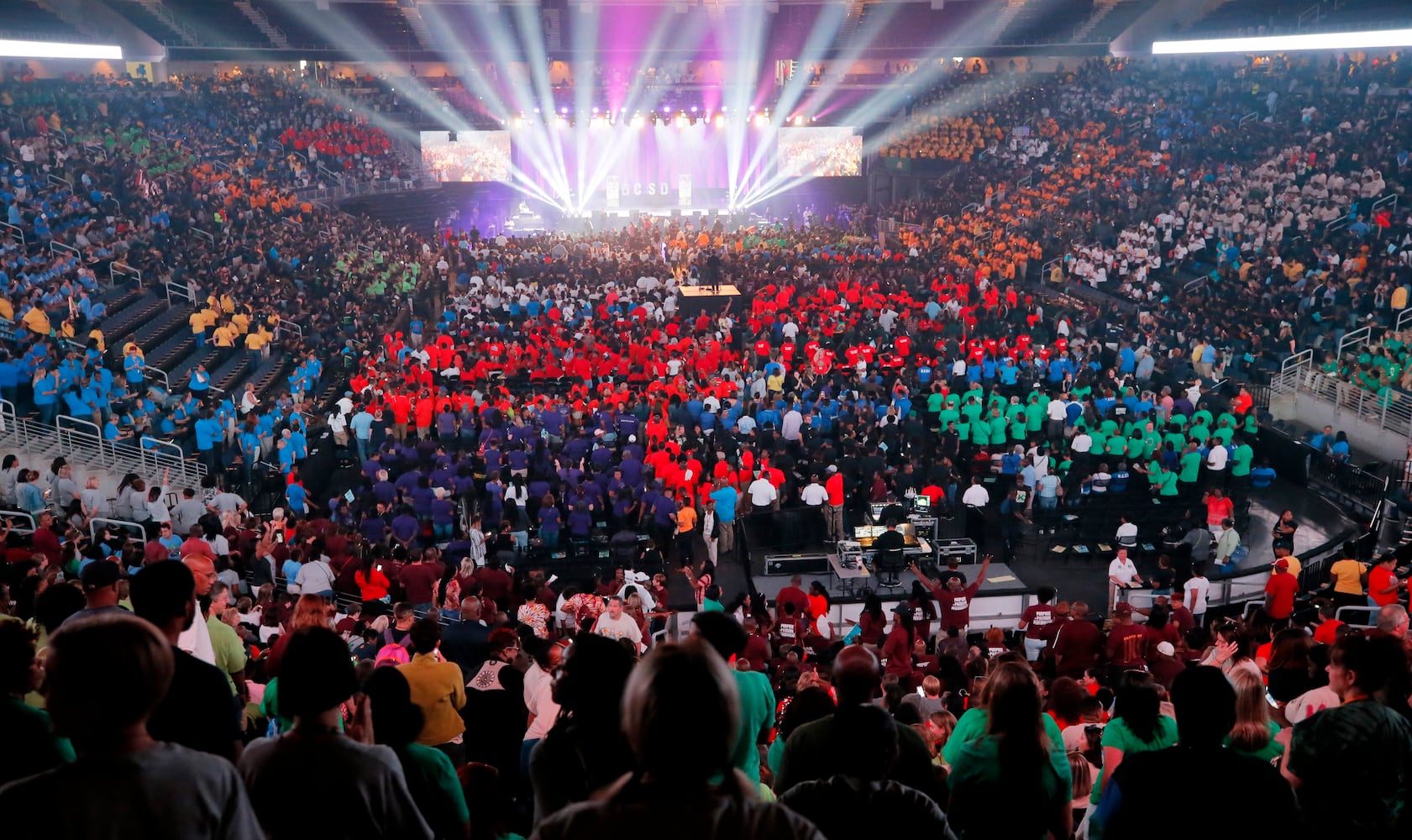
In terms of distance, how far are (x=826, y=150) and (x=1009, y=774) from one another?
42.1 m

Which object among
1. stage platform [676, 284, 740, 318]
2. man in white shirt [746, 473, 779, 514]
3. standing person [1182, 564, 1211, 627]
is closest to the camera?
standing person [1182, 564, 1211, 627]

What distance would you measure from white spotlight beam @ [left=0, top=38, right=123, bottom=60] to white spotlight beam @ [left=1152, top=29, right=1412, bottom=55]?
32900 mm

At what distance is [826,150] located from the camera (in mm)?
43844

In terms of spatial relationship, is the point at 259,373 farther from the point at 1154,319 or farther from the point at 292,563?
the point at 1154,319

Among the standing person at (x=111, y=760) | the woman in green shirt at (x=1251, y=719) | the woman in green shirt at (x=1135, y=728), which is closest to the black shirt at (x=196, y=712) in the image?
the standing person at (x=111, y=760)

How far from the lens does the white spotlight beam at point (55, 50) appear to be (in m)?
28.9

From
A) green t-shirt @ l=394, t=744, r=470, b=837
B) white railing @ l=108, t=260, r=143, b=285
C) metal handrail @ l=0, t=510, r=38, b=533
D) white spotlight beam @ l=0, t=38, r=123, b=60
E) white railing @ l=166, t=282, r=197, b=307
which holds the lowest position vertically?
metal handrail @ l=0, t=510, r=38, b=533

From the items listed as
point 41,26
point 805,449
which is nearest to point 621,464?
point 805,449

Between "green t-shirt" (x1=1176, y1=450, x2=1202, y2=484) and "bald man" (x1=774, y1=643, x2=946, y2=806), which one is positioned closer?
"bald man" (x1=774, y1=643, x2=946, y2=806)

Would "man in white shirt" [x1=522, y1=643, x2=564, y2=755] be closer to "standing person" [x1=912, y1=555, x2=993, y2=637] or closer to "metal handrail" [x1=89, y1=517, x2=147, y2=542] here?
"standing person" [x1=912, y1=555, x2=993, y2=637]

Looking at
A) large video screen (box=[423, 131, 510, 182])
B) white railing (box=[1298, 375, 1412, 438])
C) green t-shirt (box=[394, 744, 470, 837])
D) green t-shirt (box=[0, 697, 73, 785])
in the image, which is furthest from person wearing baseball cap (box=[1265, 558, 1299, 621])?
large video screen (box=[423, 131, 510, 182])

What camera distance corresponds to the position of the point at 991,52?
4225 centimetres

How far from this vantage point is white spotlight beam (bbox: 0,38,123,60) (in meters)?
28.9

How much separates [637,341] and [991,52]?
27.3 meters
